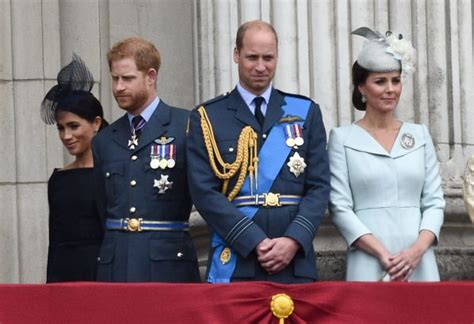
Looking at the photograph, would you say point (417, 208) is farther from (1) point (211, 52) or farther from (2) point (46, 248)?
(2) point (46, 248)

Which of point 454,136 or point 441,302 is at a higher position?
point 454,136

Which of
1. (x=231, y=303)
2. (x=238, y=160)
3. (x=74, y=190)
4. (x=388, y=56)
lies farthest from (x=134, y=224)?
(x=388, y=56)

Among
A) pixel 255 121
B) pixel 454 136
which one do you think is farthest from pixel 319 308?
pixel 454 136

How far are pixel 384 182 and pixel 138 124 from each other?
1081 mm

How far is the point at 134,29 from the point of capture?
10.6 meters

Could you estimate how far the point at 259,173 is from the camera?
26.5 ft

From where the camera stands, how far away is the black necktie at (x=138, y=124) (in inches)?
334

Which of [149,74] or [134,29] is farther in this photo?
[134,29]

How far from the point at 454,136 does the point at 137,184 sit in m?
1.91

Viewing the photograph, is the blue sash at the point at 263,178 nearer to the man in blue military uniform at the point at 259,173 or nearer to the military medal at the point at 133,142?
the man in blue military uniform at the point at 259,173

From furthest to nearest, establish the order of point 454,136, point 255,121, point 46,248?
1. point 46,248
2. point 454,136
3. point 255,121

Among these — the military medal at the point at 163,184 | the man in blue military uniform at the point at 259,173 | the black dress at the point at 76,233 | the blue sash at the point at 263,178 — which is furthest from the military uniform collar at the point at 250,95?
the black dress at the point at 76,233

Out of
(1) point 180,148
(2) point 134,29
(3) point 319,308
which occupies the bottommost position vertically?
(3) point 319,308

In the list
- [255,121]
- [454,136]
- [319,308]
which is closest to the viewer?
[319,308]
